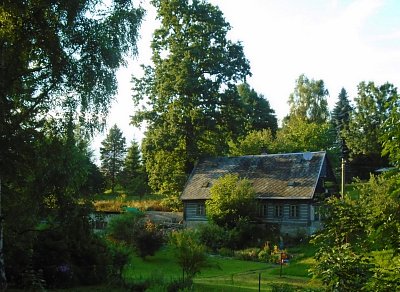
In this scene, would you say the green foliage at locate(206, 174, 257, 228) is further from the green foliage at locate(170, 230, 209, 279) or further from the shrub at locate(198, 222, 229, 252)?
the green foliage at locate(170, 230, 209, 279)

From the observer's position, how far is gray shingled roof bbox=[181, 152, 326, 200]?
36.2 m

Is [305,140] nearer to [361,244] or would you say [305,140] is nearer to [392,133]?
[361,244]

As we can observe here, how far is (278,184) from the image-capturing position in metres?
37.3

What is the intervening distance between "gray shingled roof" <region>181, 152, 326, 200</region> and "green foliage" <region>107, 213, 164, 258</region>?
11.6 metres

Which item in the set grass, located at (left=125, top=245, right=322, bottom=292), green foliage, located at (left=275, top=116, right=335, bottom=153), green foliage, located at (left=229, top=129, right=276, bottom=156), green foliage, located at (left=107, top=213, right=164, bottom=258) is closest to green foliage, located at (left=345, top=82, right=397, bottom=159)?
green foliage, located at (left=275, top=116, right=335, bottom=153)

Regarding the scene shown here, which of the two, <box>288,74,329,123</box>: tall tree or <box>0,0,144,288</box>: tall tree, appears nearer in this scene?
<box>0,0,144,288</box>: tall tree

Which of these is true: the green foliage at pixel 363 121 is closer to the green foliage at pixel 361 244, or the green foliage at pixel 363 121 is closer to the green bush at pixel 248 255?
the green bush at pixel 248 255

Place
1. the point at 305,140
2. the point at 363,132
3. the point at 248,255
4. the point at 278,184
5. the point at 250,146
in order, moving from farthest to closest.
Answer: the point at 363,132 → the point at 305,140 → the point at 250,146 → the point at 278,184 → the point at 248,255

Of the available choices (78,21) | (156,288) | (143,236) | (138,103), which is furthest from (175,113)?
(78,21)

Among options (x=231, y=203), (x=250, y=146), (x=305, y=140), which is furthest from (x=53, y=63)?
(x=305, y=140)

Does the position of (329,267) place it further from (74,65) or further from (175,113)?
(175,113)

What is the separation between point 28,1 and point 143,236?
1712 centimetres

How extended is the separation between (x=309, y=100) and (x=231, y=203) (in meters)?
37.0

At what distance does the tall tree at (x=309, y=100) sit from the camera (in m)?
66.4
